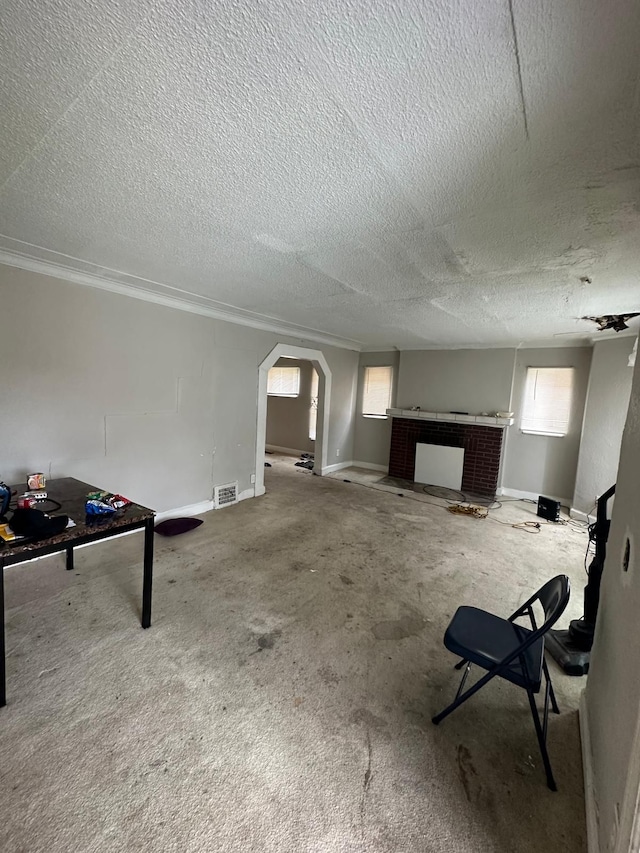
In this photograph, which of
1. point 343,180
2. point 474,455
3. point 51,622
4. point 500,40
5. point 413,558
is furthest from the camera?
point 474,455

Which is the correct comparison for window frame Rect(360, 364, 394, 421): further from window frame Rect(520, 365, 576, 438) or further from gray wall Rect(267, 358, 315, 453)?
window frame Rect(520, 365, 576, 438)

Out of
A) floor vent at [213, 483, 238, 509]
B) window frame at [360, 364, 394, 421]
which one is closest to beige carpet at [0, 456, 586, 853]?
floor vent at [213, 483, 238, 509]

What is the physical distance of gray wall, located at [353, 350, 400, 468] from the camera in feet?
21.2

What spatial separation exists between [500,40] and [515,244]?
4.21ft

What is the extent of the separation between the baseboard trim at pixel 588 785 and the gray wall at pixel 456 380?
14.2 feet

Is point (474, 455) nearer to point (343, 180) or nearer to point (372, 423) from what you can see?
point (372, 423)

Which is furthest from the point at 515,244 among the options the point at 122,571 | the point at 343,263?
the point at 122,571

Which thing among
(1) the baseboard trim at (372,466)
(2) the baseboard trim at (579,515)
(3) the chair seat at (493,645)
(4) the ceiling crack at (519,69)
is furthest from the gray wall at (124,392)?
(2) the baseboard trim at (579,515)

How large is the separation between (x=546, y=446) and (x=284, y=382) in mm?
Result: 5053

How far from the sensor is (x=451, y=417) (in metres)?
5.64

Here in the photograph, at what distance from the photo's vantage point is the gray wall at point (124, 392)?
8.82ft

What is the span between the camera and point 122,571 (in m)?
2.80

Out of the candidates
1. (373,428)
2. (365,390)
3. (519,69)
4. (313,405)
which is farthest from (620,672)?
(313,405)

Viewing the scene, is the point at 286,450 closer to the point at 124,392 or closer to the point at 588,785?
the point at 124,392
